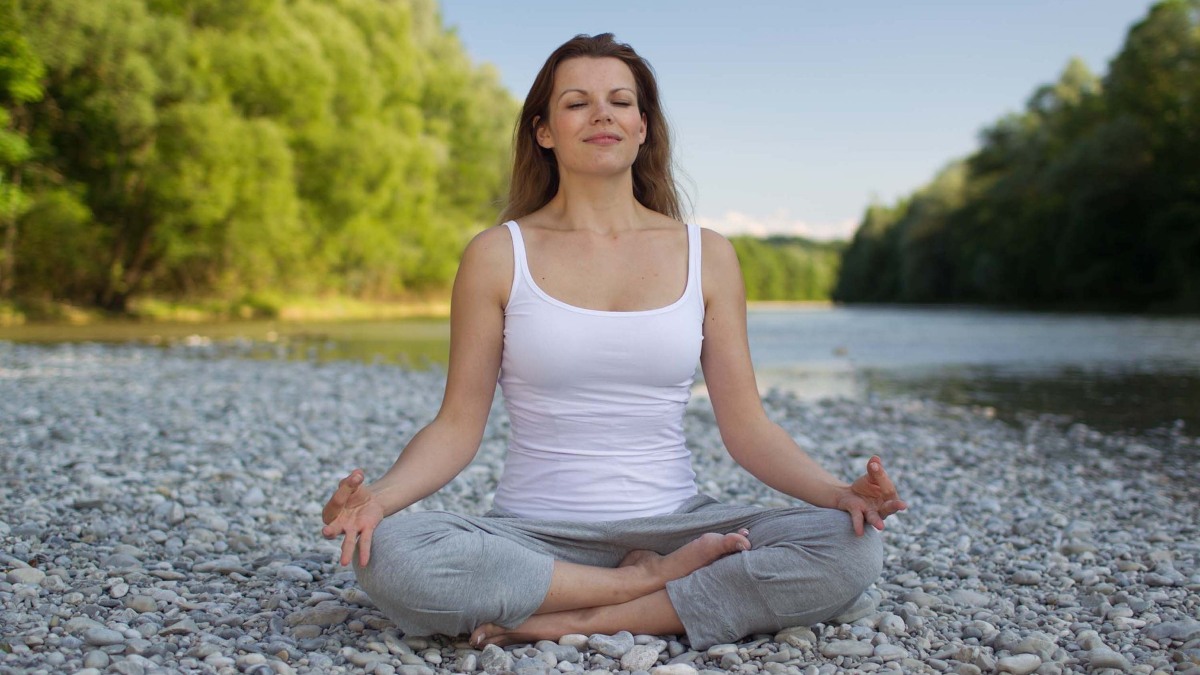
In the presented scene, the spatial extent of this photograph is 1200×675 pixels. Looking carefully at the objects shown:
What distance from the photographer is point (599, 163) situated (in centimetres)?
315

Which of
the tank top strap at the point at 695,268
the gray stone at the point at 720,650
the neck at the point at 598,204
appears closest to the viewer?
the gray stone at the point at 720,650

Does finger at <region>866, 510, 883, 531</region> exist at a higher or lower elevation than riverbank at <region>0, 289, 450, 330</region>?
higher

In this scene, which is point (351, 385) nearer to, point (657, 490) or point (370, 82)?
point (657, 490)

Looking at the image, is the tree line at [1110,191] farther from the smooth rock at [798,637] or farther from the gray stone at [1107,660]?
the smooth rock at [798,637]

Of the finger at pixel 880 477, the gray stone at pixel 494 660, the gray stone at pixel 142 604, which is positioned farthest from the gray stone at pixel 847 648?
the gray stone at pixel 142 604

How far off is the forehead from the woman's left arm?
56cm

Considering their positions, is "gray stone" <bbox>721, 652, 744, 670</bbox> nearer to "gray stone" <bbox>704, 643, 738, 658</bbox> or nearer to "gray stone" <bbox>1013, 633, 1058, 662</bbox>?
"gray stone" <bbox>704, 643, 738, 658</bbox>

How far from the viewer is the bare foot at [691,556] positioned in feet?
9.64

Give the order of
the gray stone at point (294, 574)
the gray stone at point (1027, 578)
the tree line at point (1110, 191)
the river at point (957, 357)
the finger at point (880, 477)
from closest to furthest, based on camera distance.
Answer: the finger at point (880, 477)
the gray stone at point (294, 574)
the gray stone at point (1027, 578)
the river at point (957, 357)
the tree line at point (1110, 191)

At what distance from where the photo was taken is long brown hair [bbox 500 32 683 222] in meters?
3.26

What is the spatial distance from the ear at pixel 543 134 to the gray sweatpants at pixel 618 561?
1.21 meters

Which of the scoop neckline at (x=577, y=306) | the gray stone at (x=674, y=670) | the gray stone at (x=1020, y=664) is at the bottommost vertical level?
the gray stone at (x=674, y=670)

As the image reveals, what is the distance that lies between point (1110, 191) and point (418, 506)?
41.6 m

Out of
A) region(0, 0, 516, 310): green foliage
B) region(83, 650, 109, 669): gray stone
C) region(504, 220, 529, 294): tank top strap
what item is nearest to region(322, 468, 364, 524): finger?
region(83, 650, 109, 669): gray stone
